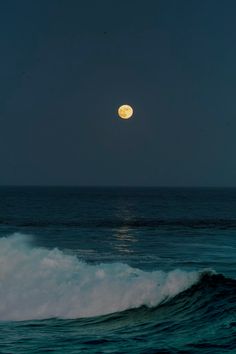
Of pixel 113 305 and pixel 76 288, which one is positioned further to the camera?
pixel 76 288

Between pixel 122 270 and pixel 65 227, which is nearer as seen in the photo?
pixel 122 270

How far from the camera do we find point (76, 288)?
2638 cm

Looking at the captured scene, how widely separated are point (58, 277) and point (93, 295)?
3.51 meters

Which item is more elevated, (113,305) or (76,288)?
(76,288)

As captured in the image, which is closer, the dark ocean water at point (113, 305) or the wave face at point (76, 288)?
the dark ocean water at point (113, 305)

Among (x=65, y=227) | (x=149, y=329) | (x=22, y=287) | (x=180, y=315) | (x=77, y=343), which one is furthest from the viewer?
(x=65, y=227)

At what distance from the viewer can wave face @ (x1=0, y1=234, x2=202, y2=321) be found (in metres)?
23.9

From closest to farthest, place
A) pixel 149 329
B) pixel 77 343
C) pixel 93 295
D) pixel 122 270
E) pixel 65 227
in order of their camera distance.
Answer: pixel 77 343 < pixel 149 329 < pixel 93 295 < pixel 122 270 < pixel 65 227

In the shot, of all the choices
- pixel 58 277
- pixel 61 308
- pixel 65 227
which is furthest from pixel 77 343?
pixel 65 227

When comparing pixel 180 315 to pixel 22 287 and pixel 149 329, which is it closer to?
pixel 149 329

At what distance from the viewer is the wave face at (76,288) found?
23.9 m

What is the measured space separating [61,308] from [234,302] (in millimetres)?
7824

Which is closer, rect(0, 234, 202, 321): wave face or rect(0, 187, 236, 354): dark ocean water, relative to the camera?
rect(0, 187, 236, 354): dark ocean water

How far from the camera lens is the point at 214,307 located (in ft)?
78.7
